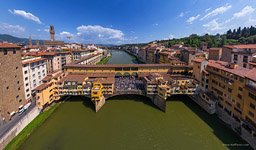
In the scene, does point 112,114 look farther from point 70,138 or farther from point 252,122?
point 252,122

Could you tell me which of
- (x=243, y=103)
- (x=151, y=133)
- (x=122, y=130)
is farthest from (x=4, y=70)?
(x=243, y=103)

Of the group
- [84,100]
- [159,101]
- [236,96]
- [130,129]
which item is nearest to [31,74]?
[84,100]

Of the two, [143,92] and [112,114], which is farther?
[143,92]

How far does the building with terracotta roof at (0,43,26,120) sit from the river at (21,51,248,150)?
25.1 ft

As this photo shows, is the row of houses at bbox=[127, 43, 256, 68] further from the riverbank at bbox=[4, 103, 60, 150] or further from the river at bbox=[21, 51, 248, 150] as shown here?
the riverbank at bbox=[4, 103, 60, 150]

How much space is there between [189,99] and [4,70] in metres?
44.0

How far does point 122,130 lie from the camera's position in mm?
→ 28812

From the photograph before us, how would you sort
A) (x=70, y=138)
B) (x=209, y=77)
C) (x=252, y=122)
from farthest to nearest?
(x=209, y=77)
(x=70, y=138)
(x=252, y=122)

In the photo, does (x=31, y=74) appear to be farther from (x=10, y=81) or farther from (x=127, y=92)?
(x=127, y=92)

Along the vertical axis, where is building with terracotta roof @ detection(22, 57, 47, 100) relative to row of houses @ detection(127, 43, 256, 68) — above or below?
below

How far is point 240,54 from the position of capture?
47125 mm

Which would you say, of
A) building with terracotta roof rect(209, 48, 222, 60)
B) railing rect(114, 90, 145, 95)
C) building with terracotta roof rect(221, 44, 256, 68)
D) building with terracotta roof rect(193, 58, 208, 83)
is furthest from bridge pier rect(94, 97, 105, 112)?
building with terracotta roof rect(209, 48, 222, 60)

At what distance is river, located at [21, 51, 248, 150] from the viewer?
2525 cm

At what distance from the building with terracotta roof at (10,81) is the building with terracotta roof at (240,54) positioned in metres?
59.7
